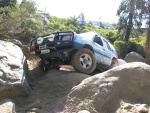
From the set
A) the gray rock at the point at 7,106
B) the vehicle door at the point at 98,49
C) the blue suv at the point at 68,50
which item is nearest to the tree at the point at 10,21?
the blue suv at the point at 68,50

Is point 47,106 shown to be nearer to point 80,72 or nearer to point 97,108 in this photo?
point 97,108

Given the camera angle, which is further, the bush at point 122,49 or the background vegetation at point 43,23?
the bush at point 122,49

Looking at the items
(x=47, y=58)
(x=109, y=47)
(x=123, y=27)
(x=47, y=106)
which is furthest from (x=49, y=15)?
(x=47, y=106)

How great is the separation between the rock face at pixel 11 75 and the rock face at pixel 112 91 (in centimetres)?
127

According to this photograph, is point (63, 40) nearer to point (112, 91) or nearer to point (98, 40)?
point (98, 40)

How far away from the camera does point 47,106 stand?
6324mm

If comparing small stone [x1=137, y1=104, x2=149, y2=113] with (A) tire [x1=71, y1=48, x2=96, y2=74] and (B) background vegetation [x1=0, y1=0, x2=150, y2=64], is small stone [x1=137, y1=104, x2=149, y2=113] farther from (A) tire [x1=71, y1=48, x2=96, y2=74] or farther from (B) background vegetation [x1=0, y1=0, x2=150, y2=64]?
(B) background vegetation [x1=0, y1=0, x2=150, y2=64]

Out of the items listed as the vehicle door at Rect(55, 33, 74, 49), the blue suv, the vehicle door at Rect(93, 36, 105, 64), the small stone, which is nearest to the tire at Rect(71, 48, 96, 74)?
the blue suv

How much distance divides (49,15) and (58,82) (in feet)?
77.3

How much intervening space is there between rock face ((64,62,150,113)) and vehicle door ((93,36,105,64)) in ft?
11.6

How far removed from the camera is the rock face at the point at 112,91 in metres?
5.64

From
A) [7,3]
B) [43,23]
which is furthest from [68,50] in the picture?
[43,23]

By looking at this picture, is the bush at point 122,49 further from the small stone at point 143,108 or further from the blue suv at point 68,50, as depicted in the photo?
the small stone at point 143,108

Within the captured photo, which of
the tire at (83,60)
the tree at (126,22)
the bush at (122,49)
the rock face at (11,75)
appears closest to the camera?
the rock face at (11,75)
